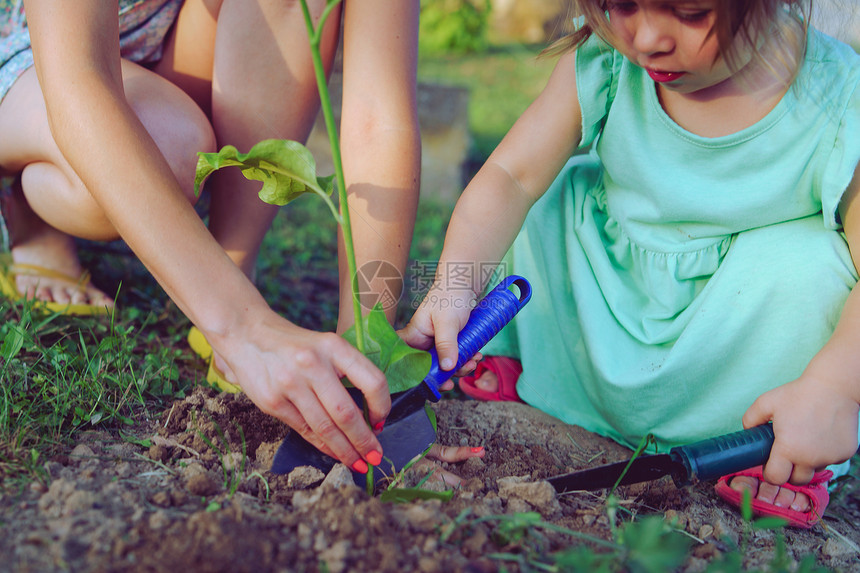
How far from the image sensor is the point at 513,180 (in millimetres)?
1483

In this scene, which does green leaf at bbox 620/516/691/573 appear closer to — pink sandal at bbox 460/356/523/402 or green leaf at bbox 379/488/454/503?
green leaf at bbox 379/488/454/503

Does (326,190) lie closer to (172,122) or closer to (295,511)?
(295,511)

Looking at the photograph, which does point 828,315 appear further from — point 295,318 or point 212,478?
point 295,318

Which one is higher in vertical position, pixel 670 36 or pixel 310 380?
pixel 670 36

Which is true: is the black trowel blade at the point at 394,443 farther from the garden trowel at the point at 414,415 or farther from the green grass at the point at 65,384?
the green grass at the point at 65,384

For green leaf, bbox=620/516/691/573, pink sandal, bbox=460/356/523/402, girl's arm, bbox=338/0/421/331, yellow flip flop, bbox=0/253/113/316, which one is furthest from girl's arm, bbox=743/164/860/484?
yellow flip flop, bbox=0/253/113/316

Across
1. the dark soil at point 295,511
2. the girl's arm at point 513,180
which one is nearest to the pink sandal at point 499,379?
→ the dark soil at point 295,511

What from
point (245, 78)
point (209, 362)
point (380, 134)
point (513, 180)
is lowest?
point (209, 362)

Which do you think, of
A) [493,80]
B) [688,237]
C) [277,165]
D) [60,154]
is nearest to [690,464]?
[688,237]

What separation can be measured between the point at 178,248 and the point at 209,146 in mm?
529

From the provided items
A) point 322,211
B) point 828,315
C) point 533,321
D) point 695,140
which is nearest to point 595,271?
point 533,321

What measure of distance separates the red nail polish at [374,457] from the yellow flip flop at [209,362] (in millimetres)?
405

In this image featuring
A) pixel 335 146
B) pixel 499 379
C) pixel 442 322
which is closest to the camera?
pixel 335 146

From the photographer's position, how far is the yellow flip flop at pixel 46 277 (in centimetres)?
165
